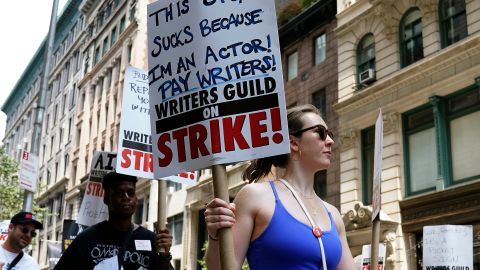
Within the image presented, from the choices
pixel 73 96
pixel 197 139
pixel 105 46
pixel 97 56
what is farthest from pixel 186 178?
pixel 73 96

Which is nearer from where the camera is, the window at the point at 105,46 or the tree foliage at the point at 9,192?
the tree foliage at the point at 9,192

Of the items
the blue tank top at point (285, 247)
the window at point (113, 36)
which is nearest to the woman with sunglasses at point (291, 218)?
the blue tank top at point (285, 247)

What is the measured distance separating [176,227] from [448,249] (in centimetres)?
2528

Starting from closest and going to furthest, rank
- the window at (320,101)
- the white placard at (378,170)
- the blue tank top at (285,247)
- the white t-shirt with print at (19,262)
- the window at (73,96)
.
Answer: the blue tank top at (285,247), the white placard at (378,170), the white t-shirt with print at (19,262), the window at (320,101), the window at (73,96)

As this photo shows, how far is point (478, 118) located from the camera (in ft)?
53.9

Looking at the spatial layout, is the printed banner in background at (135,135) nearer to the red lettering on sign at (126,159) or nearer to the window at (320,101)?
the red lettering on sign at (126,159)

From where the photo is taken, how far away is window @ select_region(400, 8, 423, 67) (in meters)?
19.1

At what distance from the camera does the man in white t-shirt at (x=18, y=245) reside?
23.1 ft

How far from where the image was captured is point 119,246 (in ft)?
16.0

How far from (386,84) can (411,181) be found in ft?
10.1

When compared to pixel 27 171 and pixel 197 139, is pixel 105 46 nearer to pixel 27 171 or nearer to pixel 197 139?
pixel 27 171

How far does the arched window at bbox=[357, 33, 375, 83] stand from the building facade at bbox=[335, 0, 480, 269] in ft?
0.11

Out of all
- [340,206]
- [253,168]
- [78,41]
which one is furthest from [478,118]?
[78,41]

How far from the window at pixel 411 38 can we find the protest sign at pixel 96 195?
40.8 ft
